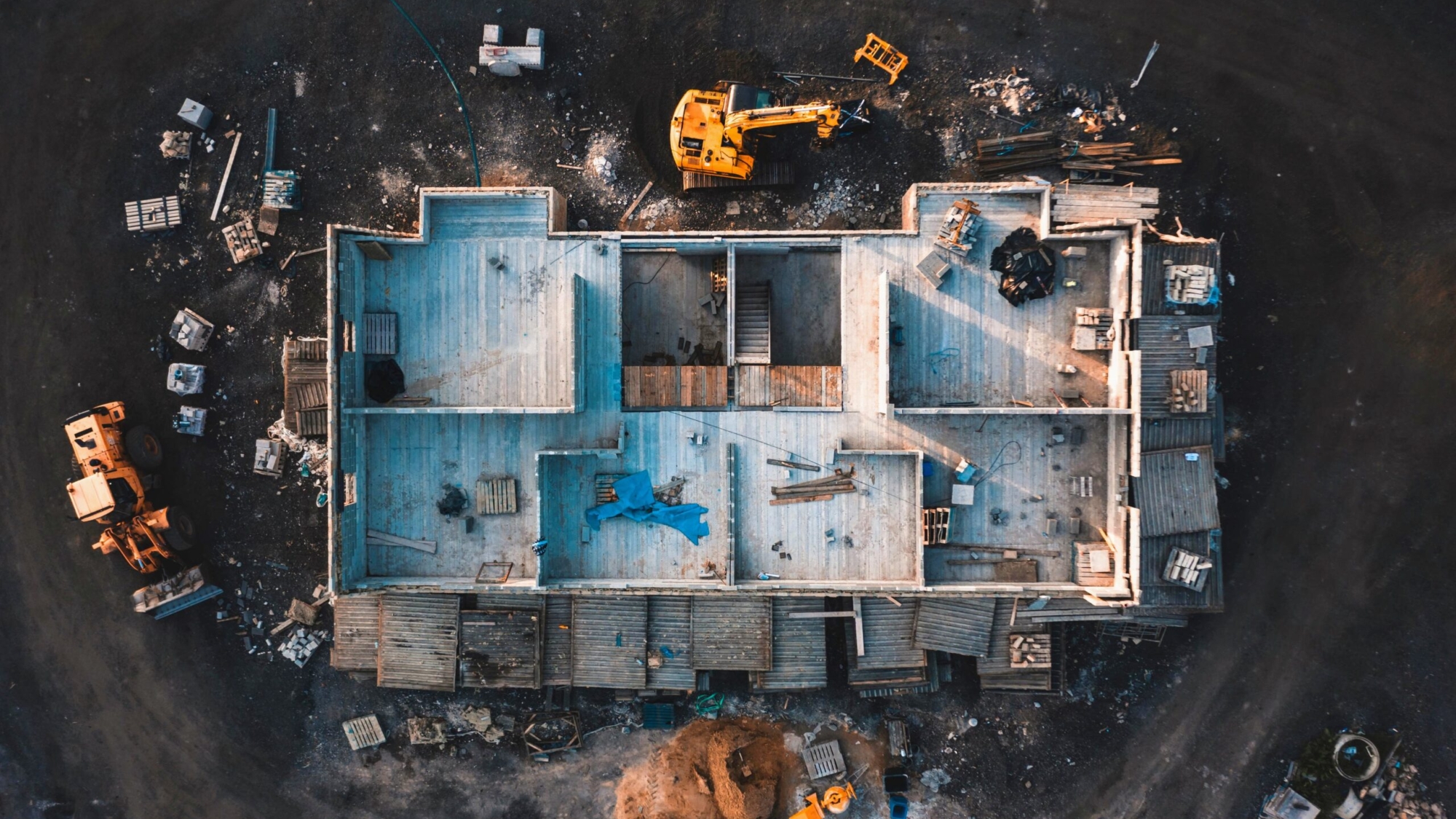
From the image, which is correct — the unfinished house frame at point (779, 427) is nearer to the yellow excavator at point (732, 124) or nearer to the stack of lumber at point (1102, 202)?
the stack of lumber at point (1102, 202)

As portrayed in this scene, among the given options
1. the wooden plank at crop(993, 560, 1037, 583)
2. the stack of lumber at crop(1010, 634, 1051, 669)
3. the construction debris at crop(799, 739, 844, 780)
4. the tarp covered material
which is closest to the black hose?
the tarp covered material

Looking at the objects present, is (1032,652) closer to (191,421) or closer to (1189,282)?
(1189,282)

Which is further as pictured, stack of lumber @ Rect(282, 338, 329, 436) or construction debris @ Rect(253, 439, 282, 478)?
construction debris @ Rect(253, 439, 282, 478)

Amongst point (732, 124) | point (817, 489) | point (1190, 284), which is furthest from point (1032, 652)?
point (732, 124)

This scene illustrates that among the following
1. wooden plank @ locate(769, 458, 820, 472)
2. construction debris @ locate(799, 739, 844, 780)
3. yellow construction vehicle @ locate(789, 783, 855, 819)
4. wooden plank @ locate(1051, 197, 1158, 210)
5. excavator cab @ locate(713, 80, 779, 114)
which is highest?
excavator cab @ locate(713, 80, 779, 114)

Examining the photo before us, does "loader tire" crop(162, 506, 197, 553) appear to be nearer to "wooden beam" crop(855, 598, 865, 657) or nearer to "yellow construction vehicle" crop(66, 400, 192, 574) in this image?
"yellow construction vehicle" crop(66, 400, 192, 574)

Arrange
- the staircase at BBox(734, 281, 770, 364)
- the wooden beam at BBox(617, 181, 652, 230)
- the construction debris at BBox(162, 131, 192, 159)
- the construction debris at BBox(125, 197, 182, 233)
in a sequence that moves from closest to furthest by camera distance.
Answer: the staircase at BBox(734, 281, 770, 364), the wooden beam at BBox(617, 181, 652, 230), the construction debris at BBox(162, 131, 192, 159), the construction debris at BBox(125, 197, 182, 233)
